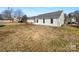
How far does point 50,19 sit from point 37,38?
0.36 meters

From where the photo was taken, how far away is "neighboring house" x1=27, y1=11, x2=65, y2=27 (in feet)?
8.05

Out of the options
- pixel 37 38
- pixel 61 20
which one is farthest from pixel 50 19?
pixel 37 38

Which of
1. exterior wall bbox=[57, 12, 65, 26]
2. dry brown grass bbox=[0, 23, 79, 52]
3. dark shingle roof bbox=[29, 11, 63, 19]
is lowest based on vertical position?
dry brown grass bbox=[0, 23, 79, 52]

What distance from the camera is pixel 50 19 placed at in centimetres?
247

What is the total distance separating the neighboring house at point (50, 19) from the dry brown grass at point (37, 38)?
67 millimetres

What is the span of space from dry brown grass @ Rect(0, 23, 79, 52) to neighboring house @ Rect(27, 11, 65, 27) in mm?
67

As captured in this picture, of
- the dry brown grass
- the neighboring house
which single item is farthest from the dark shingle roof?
the dry brown grass

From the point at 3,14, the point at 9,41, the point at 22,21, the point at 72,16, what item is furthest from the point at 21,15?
the point at 72,16

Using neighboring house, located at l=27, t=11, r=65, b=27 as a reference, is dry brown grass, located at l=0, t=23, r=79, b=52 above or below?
below

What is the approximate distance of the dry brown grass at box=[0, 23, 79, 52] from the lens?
247cm

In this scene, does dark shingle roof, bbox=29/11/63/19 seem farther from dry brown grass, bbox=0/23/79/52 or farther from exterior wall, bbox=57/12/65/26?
dry brown grass, bbox=0/23/79/52

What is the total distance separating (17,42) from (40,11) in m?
0.60
